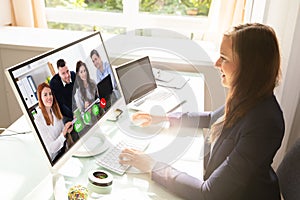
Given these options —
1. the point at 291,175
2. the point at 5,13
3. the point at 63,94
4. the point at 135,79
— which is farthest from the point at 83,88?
the point at 5,13

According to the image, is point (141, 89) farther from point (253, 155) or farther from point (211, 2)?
point (211, 2)

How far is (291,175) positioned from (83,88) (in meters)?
0.84

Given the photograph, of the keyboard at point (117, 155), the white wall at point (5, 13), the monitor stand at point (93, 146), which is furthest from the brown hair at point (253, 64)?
the white wall at point (5, 13)

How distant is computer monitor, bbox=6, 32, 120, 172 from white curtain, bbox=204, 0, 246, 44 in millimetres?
1197

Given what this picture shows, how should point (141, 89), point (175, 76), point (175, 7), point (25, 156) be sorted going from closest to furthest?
1. point (25, 156)
2. point (141, 89)
3. point (175, 76)
4. point (175, 7)

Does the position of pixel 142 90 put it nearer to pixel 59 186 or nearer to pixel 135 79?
pixel 135 79

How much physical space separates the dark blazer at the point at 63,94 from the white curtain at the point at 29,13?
5.00 ft

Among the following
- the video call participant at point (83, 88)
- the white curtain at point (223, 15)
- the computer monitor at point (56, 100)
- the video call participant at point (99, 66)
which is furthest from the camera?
the white curtain at point (223, 15)

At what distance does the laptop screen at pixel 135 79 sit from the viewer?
1521mm

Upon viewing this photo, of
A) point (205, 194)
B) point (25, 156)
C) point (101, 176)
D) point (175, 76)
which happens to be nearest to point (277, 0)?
point (175, 76)

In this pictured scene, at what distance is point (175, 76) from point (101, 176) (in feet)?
3.62

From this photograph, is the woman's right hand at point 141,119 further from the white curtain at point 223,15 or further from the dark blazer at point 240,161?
the white curtain at point 223,15

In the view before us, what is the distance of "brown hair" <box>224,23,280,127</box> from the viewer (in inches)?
42.0

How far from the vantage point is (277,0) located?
1748 mm
